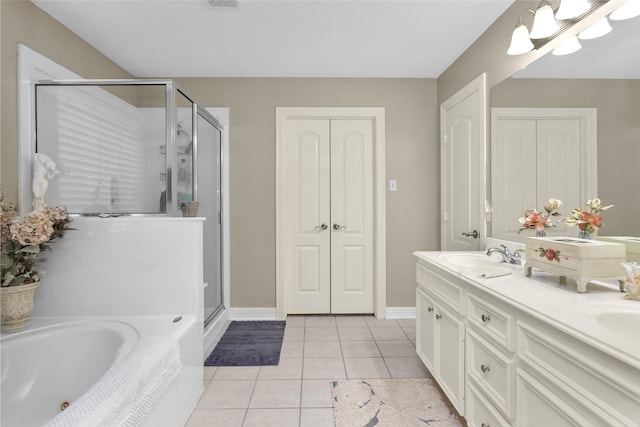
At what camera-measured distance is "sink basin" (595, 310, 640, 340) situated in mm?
987

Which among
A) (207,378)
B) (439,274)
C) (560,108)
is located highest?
(560,108)

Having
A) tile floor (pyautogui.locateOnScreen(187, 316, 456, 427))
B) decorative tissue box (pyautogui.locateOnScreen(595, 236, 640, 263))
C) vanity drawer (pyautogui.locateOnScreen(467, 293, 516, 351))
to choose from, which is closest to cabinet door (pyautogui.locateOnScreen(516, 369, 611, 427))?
vanity drawer (pyautogui.locateOnScreen(467, 293, 516, 351))

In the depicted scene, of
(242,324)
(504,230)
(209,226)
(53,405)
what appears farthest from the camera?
(242,324)

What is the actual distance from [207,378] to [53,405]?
0.85 meters

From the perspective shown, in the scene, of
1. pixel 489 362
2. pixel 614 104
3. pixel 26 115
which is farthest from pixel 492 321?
pixel 26 115

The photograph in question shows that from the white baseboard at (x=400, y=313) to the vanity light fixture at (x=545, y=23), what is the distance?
2.47 m

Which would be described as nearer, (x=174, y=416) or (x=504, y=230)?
(x=174, y=416)

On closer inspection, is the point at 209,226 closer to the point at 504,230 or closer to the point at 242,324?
the point at 242,324

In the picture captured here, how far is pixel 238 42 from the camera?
240 cm

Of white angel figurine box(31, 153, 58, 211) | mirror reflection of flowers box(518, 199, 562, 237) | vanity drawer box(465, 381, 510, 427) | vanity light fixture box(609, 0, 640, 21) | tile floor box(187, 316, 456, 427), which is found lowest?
tile floor box(187, 316, 456, 427)

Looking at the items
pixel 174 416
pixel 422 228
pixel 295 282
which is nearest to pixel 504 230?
pixel 422 228

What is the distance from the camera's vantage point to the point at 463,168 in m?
2.55

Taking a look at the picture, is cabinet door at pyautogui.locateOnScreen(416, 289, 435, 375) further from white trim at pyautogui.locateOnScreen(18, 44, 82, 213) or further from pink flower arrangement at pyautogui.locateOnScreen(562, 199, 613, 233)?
white trim at pyautogui.locateOnScreen(18, 44, 82, 213)

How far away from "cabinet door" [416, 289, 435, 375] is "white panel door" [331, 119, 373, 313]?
109 centimetres
